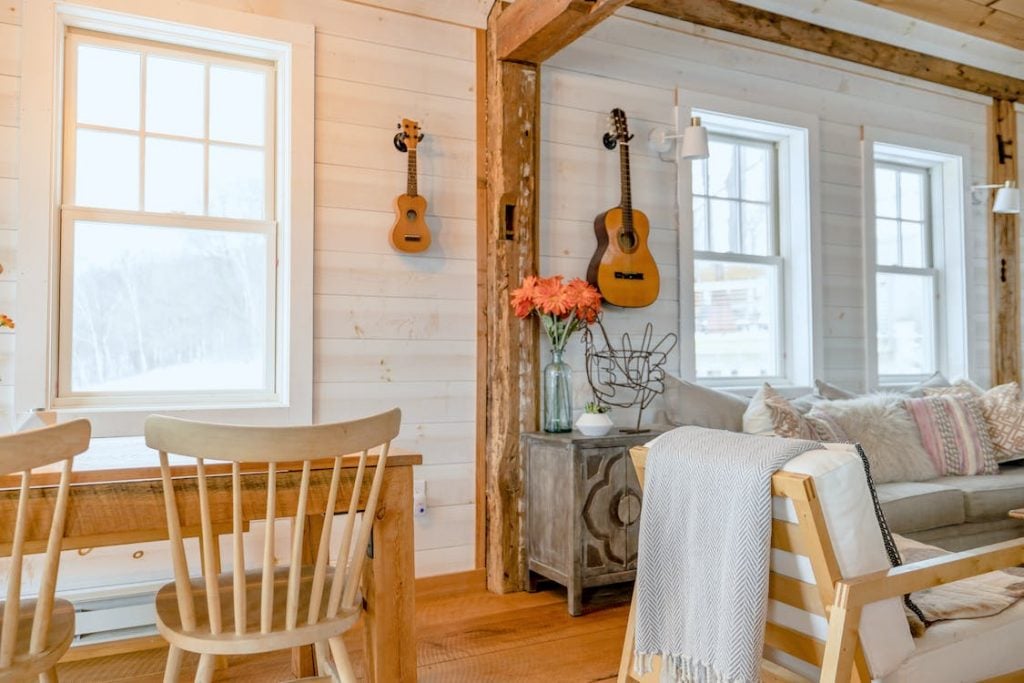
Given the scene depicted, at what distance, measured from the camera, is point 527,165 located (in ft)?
Answer: 10.6

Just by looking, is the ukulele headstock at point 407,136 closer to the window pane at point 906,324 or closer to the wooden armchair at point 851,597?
the wooden armchair at point 851,597

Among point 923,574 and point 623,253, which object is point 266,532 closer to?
point 923,574

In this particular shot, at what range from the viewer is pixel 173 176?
2812 mm

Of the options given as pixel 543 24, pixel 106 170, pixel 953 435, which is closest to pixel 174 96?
pixel 106 170

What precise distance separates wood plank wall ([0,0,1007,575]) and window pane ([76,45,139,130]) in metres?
0.23

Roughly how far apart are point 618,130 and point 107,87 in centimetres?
213

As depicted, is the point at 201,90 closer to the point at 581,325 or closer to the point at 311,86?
the point at 311,86

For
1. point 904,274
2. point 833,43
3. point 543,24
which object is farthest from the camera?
point 904,274

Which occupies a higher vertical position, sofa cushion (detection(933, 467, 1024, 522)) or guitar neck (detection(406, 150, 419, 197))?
guitar neck (detection(406, 150, 419, 197))

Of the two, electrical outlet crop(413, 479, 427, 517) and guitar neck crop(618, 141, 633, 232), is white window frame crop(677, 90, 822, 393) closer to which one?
guitar neck crop(618, 141, 633, 232)

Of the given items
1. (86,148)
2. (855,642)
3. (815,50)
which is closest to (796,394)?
(815,50)

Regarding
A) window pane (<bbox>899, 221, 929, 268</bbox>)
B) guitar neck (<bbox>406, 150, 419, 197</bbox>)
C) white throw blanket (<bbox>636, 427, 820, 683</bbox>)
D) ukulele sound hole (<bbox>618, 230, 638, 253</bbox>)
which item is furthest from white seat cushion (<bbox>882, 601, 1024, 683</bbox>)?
window pane (<bbox>899, 221, 929, 268</bbox>)

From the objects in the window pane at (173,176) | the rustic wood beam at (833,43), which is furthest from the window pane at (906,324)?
the window pane at (173,176)

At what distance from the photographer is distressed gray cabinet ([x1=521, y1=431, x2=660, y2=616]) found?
2865 mm
